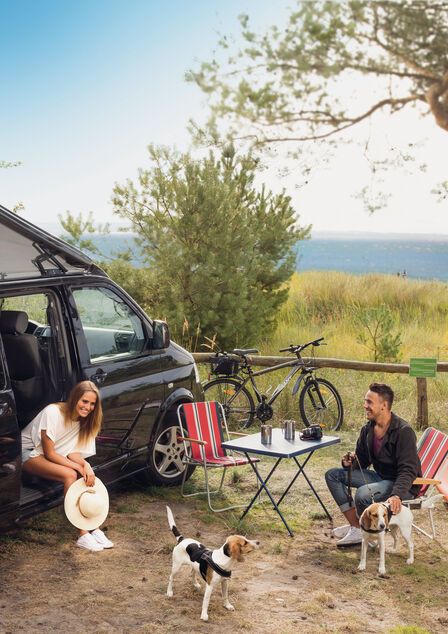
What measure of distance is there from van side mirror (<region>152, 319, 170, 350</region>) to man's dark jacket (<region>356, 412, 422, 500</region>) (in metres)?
1.80

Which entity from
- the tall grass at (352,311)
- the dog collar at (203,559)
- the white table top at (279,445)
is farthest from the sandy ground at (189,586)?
the tall grass at (352,311)

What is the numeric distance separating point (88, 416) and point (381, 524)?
2.10 meters

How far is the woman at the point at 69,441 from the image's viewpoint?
16.3 ft

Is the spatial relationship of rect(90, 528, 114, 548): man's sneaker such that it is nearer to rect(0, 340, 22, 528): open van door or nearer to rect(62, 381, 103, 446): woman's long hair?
rect(62, 381, 103, 446): woman's long hair

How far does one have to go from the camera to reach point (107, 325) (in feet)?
19.1

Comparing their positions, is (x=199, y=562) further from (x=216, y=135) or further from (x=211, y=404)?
(x=216, y=135)

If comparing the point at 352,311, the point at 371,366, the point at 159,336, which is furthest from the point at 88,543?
the point at 352,311

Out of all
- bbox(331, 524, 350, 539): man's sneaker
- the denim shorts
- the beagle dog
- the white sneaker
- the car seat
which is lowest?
bbox(331, 524, 350, 539): man's sneaker

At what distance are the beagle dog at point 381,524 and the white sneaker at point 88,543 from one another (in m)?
1.79

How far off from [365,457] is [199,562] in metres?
1.68

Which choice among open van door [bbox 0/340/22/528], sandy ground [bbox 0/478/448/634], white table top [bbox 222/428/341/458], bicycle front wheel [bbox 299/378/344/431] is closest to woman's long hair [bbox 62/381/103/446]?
open van door [bbox 0/340/22/528]

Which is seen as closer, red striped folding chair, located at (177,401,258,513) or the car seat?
the car seat

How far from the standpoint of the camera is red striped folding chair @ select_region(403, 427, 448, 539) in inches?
203

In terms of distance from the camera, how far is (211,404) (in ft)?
20.9
